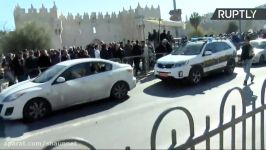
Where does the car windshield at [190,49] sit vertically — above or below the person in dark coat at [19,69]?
above

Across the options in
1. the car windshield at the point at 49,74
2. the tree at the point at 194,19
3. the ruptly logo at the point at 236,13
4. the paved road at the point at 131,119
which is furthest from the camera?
the tree at the point at 194,19

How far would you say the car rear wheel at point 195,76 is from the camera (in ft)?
49.6

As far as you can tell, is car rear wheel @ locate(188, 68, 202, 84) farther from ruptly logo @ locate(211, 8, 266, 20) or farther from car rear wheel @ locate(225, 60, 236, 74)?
ruptly logo @ locate(211, 8, 266, 20)

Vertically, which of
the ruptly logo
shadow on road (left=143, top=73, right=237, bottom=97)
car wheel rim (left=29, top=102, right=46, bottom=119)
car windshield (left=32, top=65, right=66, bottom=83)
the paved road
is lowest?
shadow on road (left=143, top=73, right=237, bottom=97)

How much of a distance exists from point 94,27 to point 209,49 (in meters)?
38.5

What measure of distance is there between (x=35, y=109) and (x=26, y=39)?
37.7m

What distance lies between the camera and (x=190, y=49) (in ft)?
53.5

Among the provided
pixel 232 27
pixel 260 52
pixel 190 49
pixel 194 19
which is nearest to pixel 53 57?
pixel 190 49

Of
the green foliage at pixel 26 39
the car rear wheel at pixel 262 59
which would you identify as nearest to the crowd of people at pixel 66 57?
the car rear wheel at pixel 262 59

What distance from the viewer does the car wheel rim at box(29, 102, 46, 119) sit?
1084 centimetres

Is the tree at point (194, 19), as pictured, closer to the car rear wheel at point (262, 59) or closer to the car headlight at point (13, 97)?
the car rear wheel at point (262, 59)

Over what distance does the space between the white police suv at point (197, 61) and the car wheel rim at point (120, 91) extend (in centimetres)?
263

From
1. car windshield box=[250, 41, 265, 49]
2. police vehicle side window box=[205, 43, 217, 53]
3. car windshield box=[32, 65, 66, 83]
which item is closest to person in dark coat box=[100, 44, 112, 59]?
police vehicle side window box=[205, 43, 217, 53]

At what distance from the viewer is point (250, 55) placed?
14742 mm
